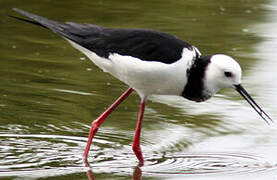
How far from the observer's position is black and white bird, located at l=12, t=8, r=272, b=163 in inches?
282

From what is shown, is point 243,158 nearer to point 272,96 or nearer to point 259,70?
point 272,96

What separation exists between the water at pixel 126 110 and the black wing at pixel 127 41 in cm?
96

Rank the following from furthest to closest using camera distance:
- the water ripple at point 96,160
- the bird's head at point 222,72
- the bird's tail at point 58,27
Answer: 1. the bird's tail at point 58,27
2. the bird's head at point 222,72
3. the water ripple at point 96,160

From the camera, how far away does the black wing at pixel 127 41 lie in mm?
7219

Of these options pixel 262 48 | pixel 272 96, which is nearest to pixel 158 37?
pixel 272 96

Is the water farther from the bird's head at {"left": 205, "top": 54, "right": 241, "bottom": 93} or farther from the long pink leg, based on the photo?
the bird's head at {"left": 205, "top": 54, "right": 241, "bottom": 93}

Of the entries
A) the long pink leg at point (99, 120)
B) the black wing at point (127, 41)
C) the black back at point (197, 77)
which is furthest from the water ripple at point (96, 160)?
the black wing at point (127, 41)

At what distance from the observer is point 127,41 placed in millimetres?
7438

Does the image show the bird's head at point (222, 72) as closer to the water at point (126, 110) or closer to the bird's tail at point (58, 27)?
the water at point (126, 110)

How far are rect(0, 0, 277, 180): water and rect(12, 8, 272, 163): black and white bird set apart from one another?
0.37 meters

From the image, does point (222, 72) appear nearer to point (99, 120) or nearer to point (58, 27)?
point (99, 120)

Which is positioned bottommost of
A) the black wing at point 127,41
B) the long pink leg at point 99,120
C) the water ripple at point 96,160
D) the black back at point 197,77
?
the water ripple at point 96,160

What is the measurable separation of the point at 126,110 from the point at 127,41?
1.54 metres

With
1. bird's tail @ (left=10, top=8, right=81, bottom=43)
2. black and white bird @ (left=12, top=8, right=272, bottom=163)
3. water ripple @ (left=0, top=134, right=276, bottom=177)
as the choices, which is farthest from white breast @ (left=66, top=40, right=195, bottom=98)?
water ripple @ (left=0, top=134, right=276, bottom=177)
